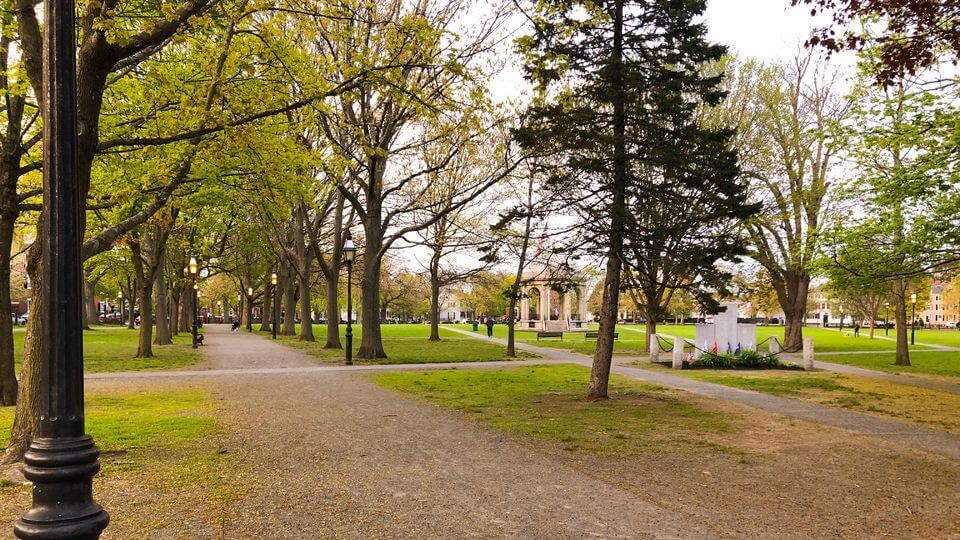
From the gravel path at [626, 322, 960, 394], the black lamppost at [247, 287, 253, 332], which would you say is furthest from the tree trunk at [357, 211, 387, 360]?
the black lamppost at [247, 287, 253, 332]

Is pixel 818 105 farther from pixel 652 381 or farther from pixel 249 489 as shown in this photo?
pixel 249 489

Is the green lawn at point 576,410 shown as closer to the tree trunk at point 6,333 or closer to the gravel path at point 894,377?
the tree trunk at point 6,333

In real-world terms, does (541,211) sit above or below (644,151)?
below

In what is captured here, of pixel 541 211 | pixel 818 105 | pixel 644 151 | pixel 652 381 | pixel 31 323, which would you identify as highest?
pixel 818 105

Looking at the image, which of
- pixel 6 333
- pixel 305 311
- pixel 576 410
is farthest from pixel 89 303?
pixel 576 410

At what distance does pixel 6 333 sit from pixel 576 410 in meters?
10.0

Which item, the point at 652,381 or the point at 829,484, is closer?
the point at 829,484

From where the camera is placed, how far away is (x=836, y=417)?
1112cm

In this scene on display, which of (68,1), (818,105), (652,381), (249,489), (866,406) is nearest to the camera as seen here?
(68,1)

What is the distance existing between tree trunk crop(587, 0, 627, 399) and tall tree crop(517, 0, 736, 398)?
0.02m

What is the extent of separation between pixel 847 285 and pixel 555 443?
47.9 feet

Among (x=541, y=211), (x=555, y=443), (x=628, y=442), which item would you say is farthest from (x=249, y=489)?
(x=541, y=211)

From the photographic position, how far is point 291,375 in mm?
17266

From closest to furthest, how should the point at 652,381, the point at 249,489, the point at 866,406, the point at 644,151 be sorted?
the point at 249,489 < the point at 644,151 < the point at 866,406 < the point at 652,381
